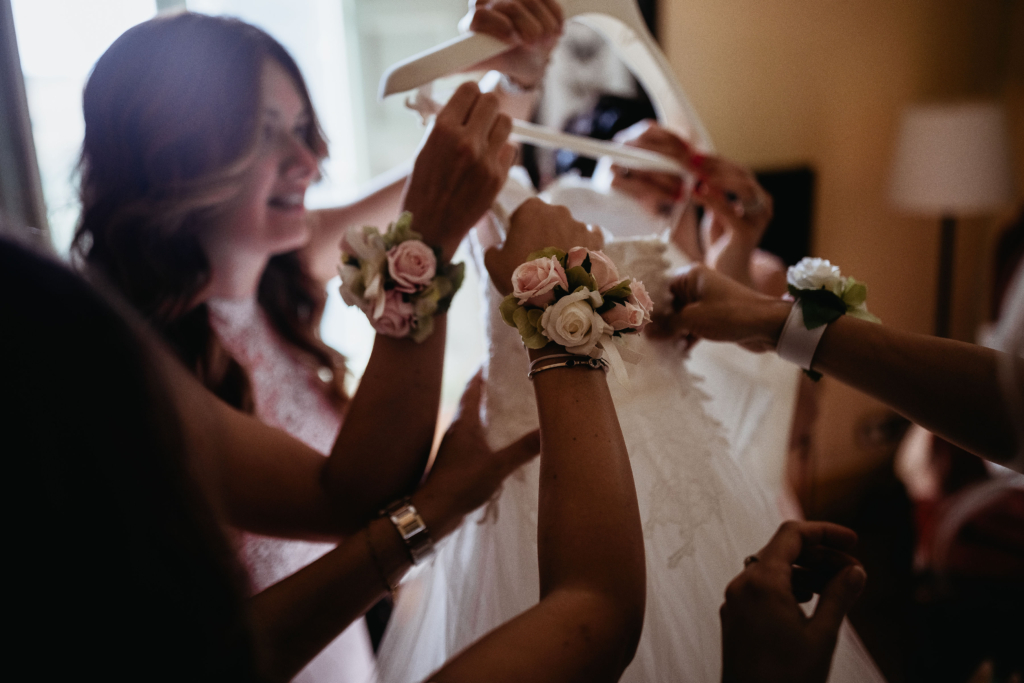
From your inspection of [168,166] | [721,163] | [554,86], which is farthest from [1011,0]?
[168,166]

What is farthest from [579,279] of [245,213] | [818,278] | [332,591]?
[245,213]

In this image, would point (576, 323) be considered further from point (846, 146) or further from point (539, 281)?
point (846, 146)

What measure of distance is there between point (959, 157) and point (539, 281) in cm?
250

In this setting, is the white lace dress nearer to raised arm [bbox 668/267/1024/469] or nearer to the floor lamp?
raised arm [bbox 668/267/1024/469]

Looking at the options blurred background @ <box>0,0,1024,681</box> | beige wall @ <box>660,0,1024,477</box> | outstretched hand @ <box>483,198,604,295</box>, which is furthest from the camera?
beige wall @ <box>660,0,1024,477</box>

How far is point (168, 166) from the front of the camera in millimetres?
833

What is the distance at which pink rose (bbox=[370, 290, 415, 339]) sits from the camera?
614 millimetres

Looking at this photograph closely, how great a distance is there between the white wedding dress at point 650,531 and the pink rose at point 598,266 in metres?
0.10

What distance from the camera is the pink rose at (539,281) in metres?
0.50

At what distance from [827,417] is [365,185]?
6.79 ft

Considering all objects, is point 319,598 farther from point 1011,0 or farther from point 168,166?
point 1011,0

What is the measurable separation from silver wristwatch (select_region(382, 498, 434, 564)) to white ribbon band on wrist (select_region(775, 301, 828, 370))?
1.38 feet

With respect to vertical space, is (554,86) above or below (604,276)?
above

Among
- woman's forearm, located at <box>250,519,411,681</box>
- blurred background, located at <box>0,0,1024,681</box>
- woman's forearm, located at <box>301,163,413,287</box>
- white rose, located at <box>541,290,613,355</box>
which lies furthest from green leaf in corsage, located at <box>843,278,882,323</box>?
blurred background, located at <box>0,0,1024,681</box>
